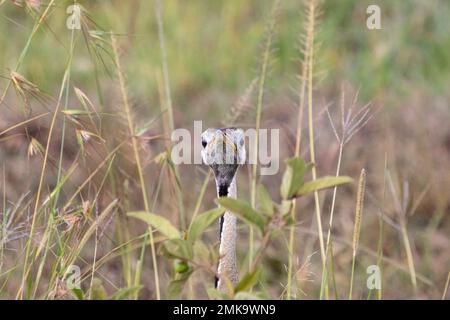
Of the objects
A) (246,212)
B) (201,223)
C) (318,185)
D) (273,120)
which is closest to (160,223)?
(201,223)

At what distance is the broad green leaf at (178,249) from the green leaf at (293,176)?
18 cm

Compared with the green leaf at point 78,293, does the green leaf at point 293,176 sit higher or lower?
higher

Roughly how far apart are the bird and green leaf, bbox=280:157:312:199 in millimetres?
464

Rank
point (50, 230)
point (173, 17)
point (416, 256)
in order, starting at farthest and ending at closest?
point (173, 17), point (416, 256), point (50, 230)

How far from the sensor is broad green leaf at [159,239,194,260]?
1.82 m

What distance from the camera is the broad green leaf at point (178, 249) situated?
182 centimetres

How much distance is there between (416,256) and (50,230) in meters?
2.35

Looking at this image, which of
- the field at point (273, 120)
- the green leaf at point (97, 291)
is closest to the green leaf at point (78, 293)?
the green leaf at point (97, 291)

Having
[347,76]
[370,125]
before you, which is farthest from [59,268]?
[347,76]

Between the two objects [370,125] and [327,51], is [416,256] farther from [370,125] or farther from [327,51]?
[327,51]

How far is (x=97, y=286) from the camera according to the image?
1.99 m

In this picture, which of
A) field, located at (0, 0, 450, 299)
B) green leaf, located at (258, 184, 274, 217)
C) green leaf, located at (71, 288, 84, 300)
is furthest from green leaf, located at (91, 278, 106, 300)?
field, located at (0, 0, 450, 299)

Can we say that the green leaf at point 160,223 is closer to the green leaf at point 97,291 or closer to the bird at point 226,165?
the green leaf at point 97,291

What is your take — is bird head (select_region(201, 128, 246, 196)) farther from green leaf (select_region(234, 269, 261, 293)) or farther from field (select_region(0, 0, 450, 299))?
field (select_region(0, 0, 450, 299))
